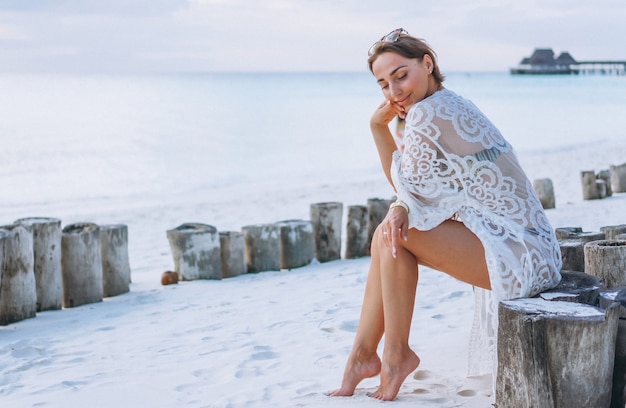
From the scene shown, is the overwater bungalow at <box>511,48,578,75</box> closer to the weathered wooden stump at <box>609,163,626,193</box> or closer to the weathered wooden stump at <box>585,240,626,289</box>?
the weathered wooden stump at <box>609,163,626,193</box>

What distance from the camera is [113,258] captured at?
5.28 metres

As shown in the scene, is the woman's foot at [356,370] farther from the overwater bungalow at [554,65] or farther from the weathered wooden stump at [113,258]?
the overwater bungalow at [554,65]

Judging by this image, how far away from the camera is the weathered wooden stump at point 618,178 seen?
345 inches

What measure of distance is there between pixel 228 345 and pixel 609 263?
1.97 m

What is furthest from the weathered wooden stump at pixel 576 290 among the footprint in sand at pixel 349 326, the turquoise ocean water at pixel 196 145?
the turquoise ocean water at pixel 196 145

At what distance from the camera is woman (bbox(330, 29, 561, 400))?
8.87 ft

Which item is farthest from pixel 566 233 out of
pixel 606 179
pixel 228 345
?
pixel 606 179

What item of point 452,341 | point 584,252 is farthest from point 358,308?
point 584,252

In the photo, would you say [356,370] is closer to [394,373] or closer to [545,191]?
[394,373]

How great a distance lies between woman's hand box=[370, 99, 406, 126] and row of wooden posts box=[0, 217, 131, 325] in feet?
7.74

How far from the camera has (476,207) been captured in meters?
2.79

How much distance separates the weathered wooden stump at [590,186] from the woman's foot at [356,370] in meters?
6.13

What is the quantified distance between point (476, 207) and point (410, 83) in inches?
21.4

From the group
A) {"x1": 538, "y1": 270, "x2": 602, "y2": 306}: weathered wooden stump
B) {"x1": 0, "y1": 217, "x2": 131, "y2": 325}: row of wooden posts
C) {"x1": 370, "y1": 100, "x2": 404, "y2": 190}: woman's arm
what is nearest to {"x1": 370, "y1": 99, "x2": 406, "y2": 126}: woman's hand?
{"x1": 370, "y1": 100, "x2": 404, "y2": 190}: woman's arm
